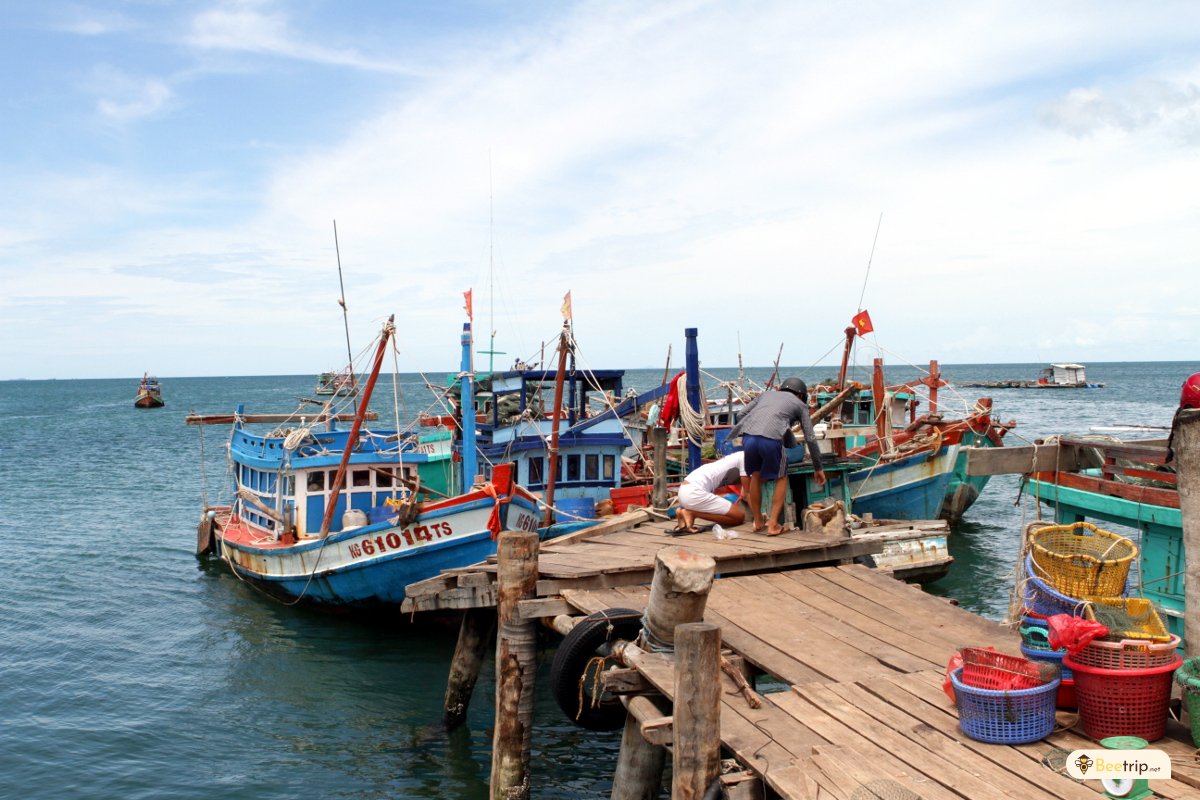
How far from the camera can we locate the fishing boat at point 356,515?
12.6 m

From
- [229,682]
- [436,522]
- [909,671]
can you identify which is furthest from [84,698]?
[909,671]

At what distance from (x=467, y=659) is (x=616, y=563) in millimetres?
2585

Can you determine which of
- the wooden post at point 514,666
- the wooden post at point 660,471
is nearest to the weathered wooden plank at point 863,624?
the wooden post at point 514,666

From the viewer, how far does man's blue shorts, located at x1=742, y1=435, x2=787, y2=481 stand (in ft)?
28.0

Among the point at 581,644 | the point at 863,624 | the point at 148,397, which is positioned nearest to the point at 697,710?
the point at 581,644

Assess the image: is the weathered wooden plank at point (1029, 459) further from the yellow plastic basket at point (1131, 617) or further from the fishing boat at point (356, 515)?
the fishing boat at point (356, 515)

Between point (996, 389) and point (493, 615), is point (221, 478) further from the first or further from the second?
point (996, 389)

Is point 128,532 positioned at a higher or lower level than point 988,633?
lower

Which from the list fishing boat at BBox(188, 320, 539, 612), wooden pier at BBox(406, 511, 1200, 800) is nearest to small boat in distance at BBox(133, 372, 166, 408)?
fishing boat at BBox(188, 320, 539, 612)

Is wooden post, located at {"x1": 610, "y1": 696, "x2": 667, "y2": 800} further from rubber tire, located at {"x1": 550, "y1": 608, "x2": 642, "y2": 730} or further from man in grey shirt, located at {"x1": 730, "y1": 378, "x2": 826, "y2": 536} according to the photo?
man in grey shirt, located at {"x1": 730, "y1": 378, "x2": 826, "y2": 536}

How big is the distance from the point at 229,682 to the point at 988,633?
403 inches

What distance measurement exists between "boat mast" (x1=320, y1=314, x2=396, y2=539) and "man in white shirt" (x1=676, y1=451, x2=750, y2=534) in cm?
553

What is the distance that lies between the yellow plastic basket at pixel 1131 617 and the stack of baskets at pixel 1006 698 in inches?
13.9

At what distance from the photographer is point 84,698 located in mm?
11227
